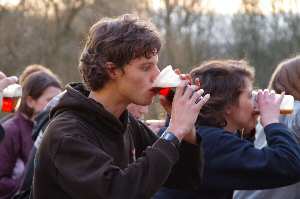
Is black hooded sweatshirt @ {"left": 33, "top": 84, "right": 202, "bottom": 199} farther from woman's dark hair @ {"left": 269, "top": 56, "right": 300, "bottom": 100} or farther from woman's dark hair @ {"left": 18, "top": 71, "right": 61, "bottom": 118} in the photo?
woman's dark hair @ {"left": 18, "top": 71, "right": 61, "bottom": 118}

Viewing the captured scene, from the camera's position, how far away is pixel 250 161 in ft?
12.4

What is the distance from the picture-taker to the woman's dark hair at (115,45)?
3154mm

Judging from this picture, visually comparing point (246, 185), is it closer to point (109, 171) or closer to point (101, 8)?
point (109, 171)

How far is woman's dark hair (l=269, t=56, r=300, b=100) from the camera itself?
488 cm

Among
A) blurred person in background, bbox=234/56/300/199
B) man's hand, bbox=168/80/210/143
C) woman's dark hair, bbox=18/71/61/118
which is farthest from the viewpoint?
woman's dark hair, bbox=18/71/61/118

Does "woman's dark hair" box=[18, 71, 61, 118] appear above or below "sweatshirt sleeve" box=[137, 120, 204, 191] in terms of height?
below

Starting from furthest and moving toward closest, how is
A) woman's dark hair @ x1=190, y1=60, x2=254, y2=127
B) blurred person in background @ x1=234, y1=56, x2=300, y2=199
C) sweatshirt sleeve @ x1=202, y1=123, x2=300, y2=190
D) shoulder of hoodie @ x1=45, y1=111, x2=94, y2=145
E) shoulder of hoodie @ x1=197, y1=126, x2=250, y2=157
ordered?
blurred person in background @ x1=234, y1=56, x2=300, y2=199 < woman's dark hair @ x1=190, y1=60, x2=254, y2=127 < shoulder of hoodie @ x1=197, y1=126, x2=250, y2=157 < sweatshirt sleeve @ x1=202, y1=123, x2=300, y2=190 < shoulder of hoodie @ x1=45, y1=111, x2=94, y2=145

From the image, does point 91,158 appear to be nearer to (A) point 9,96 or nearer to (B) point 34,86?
(A) point 9,96

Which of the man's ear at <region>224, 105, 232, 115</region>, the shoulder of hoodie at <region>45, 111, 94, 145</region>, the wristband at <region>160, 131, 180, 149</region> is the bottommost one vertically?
the man's ear at <region>224, 105, 232, 115</region>

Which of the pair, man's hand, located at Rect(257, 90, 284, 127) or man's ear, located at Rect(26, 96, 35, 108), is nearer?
man's hand, located at Rect(257, 90, 284, 127)

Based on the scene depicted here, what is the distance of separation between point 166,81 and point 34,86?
376 centimetres

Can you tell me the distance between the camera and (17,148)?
634 centimetres

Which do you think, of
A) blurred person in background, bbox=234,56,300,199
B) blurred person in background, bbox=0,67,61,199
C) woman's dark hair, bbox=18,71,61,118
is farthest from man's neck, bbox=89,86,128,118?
woman's dark hair, bbox=18,71,61,118

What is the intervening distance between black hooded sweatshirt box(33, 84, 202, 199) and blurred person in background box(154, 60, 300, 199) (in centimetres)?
72
